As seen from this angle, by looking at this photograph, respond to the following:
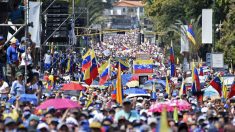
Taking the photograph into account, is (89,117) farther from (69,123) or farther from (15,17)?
(15,17)

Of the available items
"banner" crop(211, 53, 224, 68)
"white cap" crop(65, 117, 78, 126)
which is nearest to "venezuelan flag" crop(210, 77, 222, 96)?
"white cap" crop(65, 117, 78, 126)

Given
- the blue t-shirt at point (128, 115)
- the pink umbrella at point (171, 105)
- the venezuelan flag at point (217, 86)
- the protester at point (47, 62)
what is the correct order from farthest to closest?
the protester at point (47, 62) < the venezuelan flag at point (217, 86) < the pink umbrella at point (171, 105) < the blue t-shirt at point (128, 115)

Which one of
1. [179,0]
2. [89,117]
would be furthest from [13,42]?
[179,0]

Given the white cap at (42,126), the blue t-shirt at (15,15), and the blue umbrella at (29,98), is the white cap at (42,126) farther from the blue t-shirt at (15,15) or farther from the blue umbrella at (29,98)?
the blue t-shirt at (15,15)

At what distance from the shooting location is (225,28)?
7912 cm

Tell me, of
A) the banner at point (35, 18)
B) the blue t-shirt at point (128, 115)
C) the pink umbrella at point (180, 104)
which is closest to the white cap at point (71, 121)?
the blue t-shirt at point (128, 115)

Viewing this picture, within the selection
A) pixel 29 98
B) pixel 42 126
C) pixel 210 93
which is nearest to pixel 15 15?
pixel 210 93

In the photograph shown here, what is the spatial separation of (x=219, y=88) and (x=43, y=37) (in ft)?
65.3

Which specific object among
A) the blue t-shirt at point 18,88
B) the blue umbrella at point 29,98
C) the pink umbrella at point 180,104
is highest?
the blue t-shirt at point 18,88

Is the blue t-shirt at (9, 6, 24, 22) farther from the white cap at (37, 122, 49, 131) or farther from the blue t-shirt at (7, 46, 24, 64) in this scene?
the white cap at (37, 122, 49, 131)

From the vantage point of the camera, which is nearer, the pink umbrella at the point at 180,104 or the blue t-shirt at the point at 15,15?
the pink umbrella at the point at 180,104

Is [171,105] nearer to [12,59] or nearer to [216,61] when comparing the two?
[12,59]

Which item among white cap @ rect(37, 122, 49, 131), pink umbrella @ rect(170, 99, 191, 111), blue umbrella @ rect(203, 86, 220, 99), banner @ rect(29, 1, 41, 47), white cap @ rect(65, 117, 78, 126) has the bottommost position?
blue umbrella @ rect(203, 86, 220, 99)

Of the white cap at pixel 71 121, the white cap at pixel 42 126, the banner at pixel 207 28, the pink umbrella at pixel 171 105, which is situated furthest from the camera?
the banner at pixel 207 28
